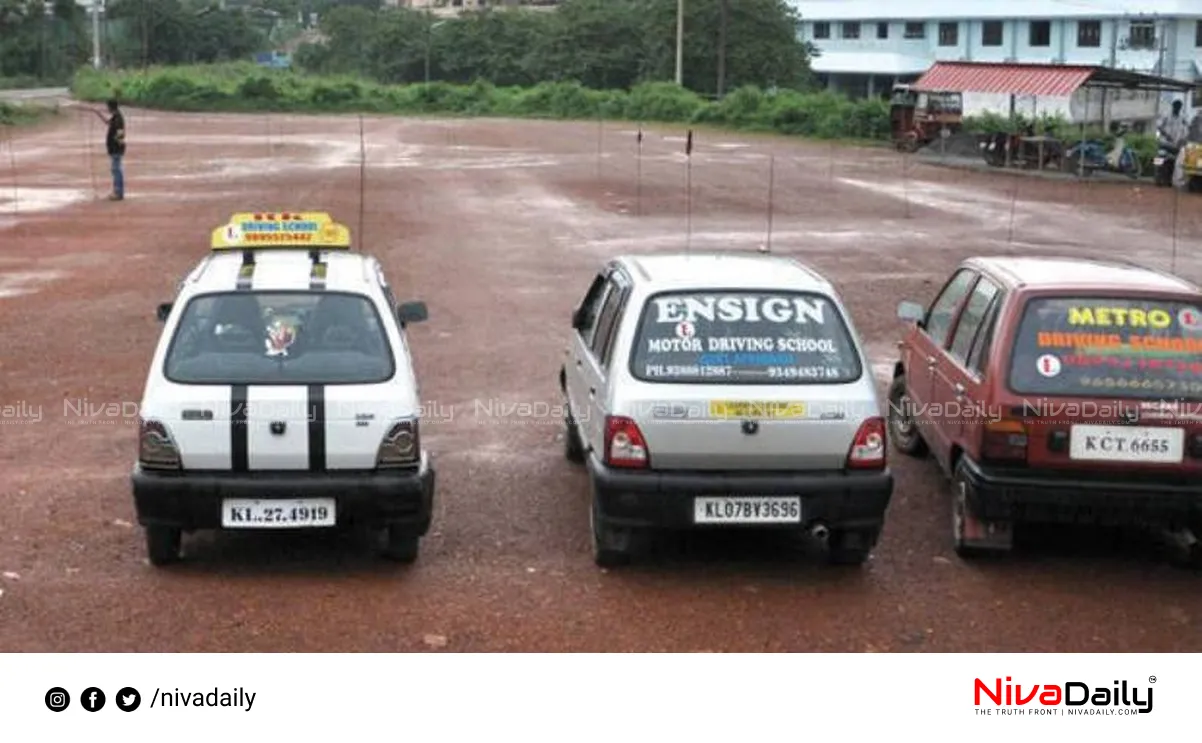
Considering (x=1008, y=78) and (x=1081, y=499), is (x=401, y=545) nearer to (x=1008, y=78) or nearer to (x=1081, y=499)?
(x=1081, y=499)

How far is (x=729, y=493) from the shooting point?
704 cm

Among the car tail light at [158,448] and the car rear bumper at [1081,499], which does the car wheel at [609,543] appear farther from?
the car tail light at [158,448]

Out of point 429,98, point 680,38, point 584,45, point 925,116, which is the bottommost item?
point 925,116

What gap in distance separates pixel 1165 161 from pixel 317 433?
30935 millimetres

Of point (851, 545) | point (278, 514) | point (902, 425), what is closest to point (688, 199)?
point (902, 425)

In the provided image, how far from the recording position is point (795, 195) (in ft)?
102

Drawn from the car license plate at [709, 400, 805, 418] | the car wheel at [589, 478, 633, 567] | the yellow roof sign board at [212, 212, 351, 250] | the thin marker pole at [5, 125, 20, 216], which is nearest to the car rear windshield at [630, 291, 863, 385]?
the car license plate at [709, 400, 805, 418]

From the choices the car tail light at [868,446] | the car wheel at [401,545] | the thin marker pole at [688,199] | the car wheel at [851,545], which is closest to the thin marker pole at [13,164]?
the thin marker pole at [688,199]

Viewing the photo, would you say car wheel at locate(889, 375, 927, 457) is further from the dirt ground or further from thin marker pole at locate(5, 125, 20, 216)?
thin marker pole at locate(5, 125, 20, 216)

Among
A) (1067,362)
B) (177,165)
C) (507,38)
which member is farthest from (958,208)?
(507,38)

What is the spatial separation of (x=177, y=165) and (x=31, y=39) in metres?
66.8

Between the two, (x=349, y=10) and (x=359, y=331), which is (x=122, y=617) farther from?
(x=349, y=10)

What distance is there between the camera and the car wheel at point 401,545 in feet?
24.1

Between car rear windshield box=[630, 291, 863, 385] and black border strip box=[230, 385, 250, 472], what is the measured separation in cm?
184
